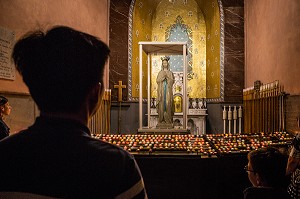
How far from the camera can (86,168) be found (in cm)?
101

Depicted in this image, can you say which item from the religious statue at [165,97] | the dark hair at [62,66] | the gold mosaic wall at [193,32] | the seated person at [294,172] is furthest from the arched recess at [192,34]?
the dark hair at [62,66]

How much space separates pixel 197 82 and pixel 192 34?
163 centimetres

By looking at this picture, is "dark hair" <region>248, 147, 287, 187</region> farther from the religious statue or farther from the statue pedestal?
the statue pedestal

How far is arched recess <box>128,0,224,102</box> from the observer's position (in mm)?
10828

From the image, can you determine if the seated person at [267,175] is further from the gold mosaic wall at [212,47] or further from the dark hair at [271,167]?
the gold mosaic wall at [212,47]

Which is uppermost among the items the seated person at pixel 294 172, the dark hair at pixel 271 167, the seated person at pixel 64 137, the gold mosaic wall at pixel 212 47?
the gold mosaic wall at pixel 212 47

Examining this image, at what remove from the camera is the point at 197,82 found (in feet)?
39.8

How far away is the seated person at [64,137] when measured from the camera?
1008mm

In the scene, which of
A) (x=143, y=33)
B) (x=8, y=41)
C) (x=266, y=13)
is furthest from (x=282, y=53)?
(x=143, y=33)

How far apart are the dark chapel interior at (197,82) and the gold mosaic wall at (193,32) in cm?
3

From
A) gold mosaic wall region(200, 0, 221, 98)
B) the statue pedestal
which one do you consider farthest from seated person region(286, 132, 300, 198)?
gold mosaic wall region(200, 0, 221, 98)

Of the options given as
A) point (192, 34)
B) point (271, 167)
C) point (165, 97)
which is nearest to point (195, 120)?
point (165, 97)

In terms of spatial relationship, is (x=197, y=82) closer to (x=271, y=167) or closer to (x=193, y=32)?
(x=193, y=32)

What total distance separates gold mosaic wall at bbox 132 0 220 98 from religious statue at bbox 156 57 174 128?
6.41 ft
